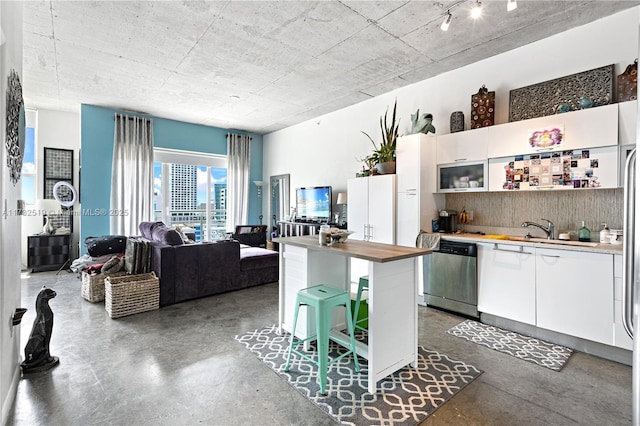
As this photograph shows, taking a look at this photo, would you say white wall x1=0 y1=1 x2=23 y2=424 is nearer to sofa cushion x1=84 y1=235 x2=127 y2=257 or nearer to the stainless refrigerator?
the stainless refrigerator

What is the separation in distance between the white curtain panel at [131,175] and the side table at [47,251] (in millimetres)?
977

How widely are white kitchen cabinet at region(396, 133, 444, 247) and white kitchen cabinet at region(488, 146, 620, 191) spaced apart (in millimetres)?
710

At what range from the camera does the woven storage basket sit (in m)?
3.43

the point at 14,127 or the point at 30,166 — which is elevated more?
the point at 30,166

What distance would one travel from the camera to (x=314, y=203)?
604cm

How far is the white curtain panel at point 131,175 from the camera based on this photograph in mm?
5832

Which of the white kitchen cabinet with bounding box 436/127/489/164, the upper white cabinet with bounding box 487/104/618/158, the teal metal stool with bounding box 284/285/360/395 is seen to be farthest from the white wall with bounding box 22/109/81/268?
the upper white cabinet with bounding box 487/104/618/158

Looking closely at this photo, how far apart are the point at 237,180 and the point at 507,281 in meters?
5.91

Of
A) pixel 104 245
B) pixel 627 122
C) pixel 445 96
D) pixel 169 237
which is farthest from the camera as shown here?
pixel 104 245

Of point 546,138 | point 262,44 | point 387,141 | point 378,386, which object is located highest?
point 262,44

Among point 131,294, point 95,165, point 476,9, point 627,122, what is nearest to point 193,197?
point 95,165

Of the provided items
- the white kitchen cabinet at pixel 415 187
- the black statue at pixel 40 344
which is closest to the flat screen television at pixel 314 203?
the white kitchen cabinet at pixel 415 187

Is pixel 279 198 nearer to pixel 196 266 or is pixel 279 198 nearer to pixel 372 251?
pixel 196 266

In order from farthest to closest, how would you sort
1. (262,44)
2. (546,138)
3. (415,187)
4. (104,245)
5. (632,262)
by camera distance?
(104,245) < (415,187) < (262,44) < (546,138) < (632,262)
